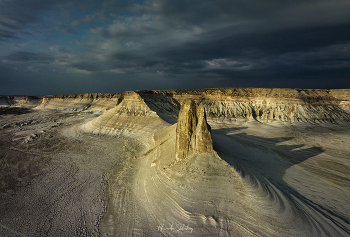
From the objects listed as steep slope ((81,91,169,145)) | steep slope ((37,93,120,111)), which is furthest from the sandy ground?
steep slope ((37,93,120,111))

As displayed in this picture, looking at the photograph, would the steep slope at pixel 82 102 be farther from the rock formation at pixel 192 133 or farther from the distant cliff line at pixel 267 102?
the rock formation at pixel 192 133

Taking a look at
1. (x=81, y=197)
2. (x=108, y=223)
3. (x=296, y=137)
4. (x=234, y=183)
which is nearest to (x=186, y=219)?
(x=234, y=183)

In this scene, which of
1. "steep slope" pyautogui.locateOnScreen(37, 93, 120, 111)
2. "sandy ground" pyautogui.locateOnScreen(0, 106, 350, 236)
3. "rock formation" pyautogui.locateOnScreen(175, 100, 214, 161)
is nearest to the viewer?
"sandy ground" pyautogui.locateOnScreen(0, 106, 350, 236)

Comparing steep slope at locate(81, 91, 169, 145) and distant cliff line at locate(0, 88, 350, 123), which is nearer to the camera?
steep slope at locate(81, 91, 169, 145)

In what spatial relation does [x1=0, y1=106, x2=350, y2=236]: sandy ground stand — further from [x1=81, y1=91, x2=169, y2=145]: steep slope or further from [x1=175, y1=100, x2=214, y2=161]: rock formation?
[x1=81, y1=91, x2=169, y2=145]: steep slope

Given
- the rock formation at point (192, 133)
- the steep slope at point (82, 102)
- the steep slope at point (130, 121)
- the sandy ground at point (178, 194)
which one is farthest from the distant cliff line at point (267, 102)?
the steep slope at point (82, 102)

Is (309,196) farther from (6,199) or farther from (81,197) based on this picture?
(6,199)
